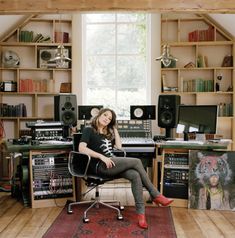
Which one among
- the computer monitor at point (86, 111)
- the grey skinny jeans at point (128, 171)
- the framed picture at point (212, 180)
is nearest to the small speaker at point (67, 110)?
the computer monitor at point (86, 111)

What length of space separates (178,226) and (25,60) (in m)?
4.25

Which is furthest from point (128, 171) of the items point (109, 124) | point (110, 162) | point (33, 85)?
point (33, 85)

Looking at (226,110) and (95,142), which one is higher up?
(226,110)

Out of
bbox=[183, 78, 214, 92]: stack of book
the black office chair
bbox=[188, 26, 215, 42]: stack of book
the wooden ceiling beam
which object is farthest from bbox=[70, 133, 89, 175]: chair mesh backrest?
bbox=[188, 26, 215, 42]: stack of book

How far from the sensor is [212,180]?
471 centimetres

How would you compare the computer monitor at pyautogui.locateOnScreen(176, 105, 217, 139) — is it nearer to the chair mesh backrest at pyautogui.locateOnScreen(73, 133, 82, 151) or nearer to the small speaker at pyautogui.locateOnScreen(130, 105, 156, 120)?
the small speaker at pyautogui.locateOnScreen(130, 105, 156, 120)

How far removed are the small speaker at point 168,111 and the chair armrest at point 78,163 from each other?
1.55 m

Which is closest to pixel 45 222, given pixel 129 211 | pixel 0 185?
pixel 129 211

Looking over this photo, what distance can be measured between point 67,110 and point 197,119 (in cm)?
187

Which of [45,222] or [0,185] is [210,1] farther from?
[0,185]

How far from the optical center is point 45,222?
4246mm

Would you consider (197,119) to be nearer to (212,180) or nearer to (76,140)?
(212,180)

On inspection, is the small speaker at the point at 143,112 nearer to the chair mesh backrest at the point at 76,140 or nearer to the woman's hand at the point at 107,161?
the chair mesh backrest at the point at 76,140

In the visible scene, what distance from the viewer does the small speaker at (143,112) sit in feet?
18.8
